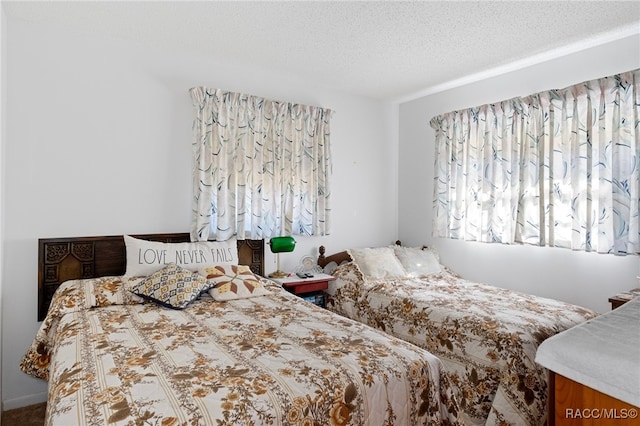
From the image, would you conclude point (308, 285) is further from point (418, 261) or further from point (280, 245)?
point (418, 261)

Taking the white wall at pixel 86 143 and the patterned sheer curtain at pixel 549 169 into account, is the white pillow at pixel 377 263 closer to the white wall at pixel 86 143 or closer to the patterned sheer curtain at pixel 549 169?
the patterned sheer curtain at pixel 549 169

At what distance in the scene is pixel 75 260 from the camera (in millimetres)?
2611

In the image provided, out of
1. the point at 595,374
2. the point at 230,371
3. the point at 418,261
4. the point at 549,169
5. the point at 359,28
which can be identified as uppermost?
the point at 359,28

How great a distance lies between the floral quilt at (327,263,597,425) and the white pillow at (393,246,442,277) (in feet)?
1.00

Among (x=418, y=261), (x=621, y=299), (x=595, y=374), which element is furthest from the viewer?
(x=418, y=261)

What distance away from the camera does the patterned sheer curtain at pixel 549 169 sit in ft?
8.66

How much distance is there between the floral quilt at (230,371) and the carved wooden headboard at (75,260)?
44cm

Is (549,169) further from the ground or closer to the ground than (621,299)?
further from the ground

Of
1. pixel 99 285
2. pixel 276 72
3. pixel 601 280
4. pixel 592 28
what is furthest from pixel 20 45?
pixel 601 280

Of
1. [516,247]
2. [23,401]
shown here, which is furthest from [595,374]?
[23,401]

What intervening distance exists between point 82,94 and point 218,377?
2399mm

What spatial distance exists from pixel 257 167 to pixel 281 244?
0.73 m

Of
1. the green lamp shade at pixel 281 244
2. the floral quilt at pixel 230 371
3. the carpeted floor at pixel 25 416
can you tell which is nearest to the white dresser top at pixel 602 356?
the floral quilt at pixel 230 371

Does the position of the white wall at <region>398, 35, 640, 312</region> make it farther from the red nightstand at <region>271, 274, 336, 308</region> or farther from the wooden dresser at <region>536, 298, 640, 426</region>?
the wooden dresser at <region>536, 298, 640, 426</region>
